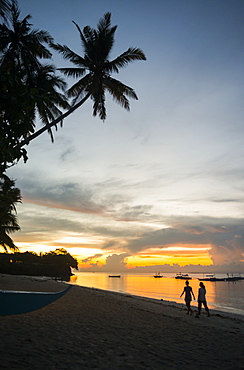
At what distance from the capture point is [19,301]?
8578 mm

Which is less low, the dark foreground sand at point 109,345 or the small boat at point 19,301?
the small boat at point 19,301

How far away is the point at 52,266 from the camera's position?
7038cm

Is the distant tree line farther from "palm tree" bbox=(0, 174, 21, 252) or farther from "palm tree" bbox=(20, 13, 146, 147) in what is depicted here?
"palm tree" bbox=(20, 13, 146, 147)

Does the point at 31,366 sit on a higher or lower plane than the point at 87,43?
lower

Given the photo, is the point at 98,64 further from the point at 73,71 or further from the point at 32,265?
the point at 32,265

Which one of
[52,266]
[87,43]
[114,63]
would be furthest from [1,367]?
[52,266]

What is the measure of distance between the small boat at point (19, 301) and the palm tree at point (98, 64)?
31.4 feet

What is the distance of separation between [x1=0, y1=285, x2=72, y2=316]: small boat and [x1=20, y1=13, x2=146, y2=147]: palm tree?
31.4 ft

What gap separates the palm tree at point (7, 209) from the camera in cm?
2341

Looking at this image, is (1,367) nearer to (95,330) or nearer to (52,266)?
(95,330)

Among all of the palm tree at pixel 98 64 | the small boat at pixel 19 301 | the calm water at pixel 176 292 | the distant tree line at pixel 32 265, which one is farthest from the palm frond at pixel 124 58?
the distant tree line at pixel 32 265

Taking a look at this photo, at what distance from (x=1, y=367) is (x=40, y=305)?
4913mm

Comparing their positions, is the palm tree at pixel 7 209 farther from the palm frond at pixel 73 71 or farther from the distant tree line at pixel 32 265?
the distant tree line at pixel 32 265

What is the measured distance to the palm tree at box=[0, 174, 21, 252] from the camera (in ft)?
76.8
